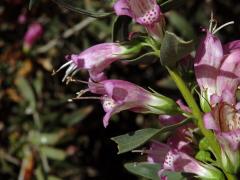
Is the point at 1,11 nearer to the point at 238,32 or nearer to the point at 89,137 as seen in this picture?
the point at 89,137

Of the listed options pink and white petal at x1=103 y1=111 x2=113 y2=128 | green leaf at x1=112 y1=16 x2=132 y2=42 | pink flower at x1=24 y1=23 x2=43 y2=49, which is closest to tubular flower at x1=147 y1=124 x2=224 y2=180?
pink and white petal at x1=103 y1=111 x2=113 y2=128

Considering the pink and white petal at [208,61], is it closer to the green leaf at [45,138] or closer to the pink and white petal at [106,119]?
the pink and white petal at [106,119]

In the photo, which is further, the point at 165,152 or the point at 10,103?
the point at 10,103

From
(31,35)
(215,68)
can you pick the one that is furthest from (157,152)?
(31,35)

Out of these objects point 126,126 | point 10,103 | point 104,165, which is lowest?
point 104,165

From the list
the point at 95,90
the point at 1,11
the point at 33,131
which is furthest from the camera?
the point at 1,11

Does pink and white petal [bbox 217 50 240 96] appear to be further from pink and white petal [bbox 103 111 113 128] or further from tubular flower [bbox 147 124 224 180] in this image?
pink and white petal [bbox 103 111 113 128]

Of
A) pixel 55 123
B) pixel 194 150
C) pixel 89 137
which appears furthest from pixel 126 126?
pixel 194 150

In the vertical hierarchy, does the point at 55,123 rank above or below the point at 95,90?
below
